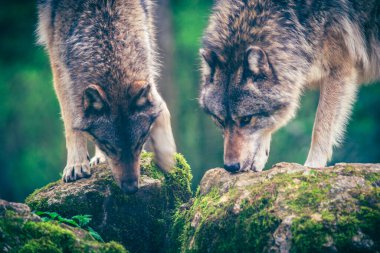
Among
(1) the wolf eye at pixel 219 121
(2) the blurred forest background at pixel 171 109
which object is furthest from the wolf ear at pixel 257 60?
(2) the blurred forest background at pixel 171 109

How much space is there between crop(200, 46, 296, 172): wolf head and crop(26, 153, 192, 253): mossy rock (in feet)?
2.72

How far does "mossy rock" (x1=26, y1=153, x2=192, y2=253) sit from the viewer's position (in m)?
4.07

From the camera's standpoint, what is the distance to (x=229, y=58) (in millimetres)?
4930

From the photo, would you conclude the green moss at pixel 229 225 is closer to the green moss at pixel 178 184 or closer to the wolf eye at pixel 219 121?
the green moss at pixel 178 184

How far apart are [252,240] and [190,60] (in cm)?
1097

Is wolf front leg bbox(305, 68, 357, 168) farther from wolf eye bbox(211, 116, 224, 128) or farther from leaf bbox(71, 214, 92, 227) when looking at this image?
leaf bbox(71, 214, 92, 227)

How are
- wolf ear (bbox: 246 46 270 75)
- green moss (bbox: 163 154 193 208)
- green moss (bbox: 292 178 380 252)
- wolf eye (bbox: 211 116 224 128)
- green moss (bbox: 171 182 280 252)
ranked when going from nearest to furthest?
green moss (bbox: 292 178 380 252) < green moss (bbox: 171 182 280 252) < green moss (bbox: 163 154 193 208) < wolf ear (bbox: 246 46 270 75) < wolf eye (bbox: 211 116 224 128)

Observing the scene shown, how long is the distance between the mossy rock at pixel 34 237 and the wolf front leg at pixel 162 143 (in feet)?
5.28

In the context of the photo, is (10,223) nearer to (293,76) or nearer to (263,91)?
(263,91)

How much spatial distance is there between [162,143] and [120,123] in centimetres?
76

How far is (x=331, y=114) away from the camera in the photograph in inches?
207

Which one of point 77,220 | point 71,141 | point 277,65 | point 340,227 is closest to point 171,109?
point 71,141

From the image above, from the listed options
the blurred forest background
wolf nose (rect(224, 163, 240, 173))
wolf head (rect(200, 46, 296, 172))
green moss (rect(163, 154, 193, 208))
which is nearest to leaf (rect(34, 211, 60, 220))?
green moss (rect(163, 154, 193, 208))

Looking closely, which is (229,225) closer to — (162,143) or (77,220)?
(77,220)
